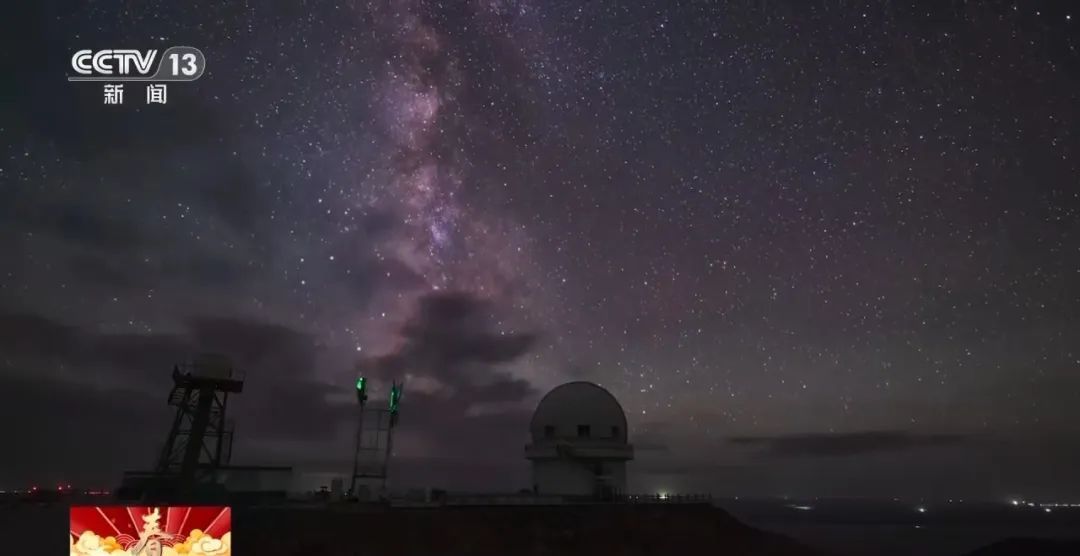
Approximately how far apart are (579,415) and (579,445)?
9.81ft

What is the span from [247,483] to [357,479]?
284 inches

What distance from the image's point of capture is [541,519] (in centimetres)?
4047

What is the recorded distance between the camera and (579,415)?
5303 cm

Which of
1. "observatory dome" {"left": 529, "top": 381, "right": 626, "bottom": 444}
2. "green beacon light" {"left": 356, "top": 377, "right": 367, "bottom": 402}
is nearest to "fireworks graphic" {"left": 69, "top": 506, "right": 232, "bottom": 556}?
"green beacon light" {"left": 356, "top": 377, "right": 367, "bottom": 402}

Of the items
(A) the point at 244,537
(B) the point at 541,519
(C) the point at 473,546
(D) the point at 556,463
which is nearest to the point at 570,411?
(D) the point at 556,463

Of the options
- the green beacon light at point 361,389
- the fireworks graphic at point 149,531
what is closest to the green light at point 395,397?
the green beacon light at point 361,389

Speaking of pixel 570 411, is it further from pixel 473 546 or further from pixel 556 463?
pixel 473 546

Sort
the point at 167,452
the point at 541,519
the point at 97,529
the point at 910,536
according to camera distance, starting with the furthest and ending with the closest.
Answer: the point at 910,536 → the point at 167,452 → the point at 541,519 → the point at 97,529

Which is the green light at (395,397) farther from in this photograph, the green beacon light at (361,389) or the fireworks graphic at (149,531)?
the fireworks graphic at (149,531)

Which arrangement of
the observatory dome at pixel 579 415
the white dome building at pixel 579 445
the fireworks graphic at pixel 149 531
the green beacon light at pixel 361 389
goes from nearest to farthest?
the fireworks graphic at pixel 149 531 → the green beacon light at pixel 361 389 → the white dome building at pixel 579 445 → the observatory dome at pixel 579 415

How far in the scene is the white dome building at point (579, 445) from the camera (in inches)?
1957

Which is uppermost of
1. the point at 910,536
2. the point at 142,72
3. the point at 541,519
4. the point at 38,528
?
the point at 142,72

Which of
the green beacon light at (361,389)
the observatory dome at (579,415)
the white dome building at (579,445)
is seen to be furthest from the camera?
the observatory dome at (579,415)

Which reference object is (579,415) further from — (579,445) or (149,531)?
(149,531)
